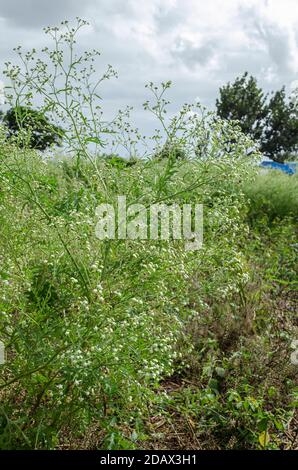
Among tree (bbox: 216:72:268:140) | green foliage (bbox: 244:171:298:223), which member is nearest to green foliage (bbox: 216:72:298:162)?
tree (bbox: 216:72:268:140)

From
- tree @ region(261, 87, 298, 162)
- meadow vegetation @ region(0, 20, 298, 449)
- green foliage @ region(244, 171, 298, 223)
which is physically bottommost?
meadow vegetation @ region(0, 20, 298, 449)

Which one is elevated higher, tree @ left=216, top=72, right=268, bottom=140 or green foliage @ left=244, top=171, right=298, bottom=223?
tree @ left=216, top=72, right=268, bottom=140

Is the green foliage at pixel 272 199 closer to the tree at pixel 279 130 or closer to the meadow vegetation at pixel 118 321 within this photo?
the meadow vegetation at pixel 118 321

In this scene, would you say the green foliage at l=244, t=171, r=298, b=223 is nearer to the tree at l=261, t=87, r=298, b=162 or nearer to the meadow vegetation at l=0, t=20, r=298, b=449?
the meadow vegetation at l=0, t=20, r=298, b=449

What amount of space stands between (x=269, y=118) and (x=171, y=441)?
3471cm

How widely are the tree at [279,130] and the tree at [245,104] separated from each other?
552 millimetres

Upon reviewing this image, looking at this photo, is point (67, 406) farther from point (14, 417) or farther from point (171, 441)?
point (171, 441)

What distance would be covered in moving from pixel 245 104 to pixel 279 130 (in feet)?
9.53

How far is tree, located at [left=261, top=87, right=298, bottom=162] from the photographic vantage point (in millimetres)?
35062

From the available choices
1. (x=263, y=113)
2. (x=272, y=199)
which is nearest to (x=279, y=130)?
(x=263, y=113)

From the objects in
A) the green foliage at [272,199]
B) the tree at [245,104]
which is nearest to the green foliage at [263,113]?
the tree at [245,104]

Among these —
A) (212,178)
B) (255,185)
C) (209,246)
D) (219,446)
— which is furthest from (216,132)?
(255,185)

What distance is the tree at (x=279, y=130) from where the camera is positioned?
35.1m

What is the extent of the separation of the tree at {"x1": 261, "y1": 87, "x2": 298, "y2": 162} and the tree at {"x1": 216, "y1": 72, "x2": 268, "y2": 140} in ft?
1.81
